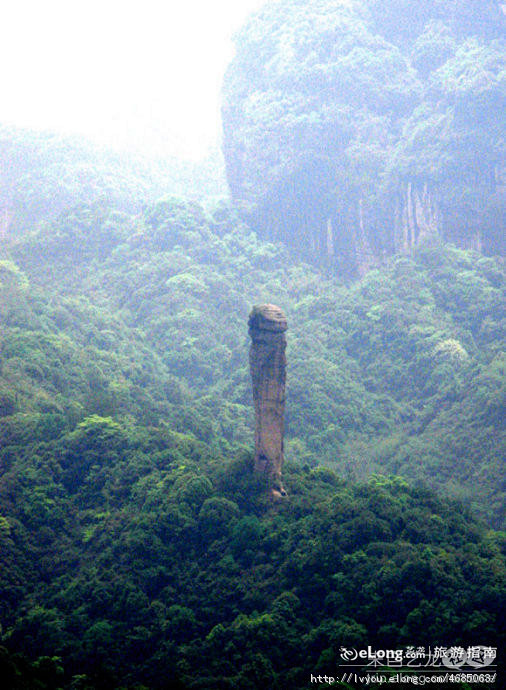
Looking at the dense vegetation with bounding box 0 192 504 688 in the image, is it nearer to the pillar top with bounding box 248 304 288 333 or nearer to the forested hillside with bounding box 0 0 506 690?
the forested hillside with bounding box 0 0 506 690

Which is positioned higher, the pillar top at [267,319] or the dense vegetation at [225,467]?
the pillar top at [267,319]

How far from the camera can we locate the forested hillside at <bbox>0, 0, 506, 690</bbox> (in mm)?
23094

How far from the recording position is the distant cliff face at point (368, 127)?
5881cm

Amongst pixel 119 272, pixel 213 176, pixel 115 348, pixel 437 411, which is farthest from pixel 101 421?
pixel 213 176

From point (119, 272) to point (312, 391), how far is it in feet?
58.6

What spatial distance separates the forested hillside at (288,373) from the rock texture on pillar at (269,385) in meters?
0.81

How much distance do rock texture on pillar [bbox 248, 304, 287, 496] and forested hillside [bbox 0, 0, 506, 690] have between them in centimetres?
81

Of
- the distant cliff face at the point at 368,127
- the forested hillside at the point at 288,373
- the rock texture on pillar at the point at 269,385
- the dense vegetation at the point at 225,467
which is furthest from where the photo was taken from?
the distant cliff face at the point at 368,127

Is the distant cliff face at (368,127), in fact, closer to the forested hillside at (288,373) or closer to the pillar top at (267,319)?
the forested hillside at (288,373)

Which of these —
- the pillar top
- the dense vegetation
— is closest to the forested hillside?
the dense vegetation

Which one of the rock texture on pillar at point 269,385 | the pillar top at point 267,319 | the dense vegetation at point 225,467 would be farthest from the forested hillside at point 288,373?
the pillar top at point 267,319

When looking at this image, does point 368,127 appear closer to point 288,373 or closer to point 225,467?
point 288,373

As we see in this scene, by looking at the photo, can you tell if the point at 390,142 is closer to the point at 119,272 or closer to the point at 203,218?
the point at 203,218

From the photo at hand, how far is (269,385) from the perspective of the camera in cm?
2888
